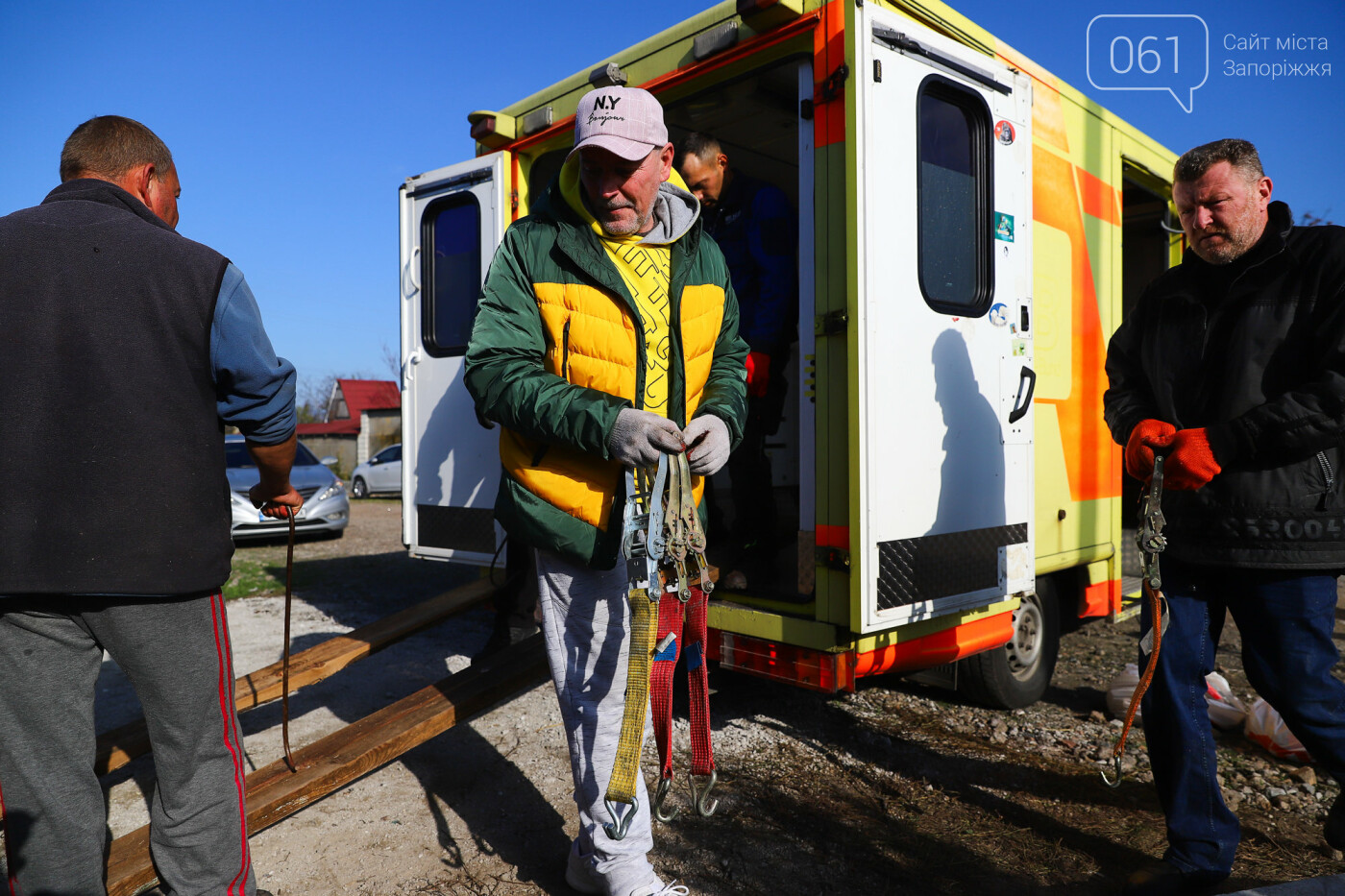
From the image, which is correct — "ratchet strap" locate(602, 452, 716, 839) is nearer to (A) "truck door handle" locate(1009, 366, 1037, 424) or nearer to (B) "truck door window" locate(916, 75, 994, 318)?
(B) "truck door window" locate(916, 75, 994, 318)

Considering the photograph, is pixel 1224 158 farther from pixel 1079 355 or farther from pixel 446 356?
pixel 446 356

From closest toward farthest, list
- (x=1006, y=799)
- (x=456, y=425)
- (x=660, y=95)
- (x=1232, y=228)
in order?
(x=1232, y=228), (x=1006, y=799), (x=660, y=95), (x=456, y=425)

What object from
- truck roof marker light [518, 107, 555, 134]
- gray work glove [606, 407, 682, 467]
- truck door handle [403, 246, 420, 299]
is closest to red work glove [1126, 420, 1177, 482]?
gray work glove [606, 407, 682, 467]

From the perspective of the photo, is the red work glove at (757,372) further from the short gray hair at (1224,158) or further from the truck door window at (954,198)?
the short gray hair at (1224,158)

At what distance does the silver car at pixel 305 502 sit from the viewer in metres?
9.65

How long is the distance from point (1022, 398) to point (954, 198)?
811mm

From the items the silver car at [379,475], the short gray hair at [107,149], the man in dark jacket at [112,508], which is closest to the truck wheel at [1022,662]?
the man in dark jacket at [112,508]

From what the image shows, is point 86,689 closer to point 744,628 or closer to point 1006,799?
point 744,628

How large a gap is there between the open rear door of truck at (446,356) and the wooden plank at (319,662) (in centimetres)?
26

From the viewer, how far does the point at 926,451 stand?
9.37ft

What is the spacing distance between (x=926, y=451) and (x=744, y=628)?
0.94 metres

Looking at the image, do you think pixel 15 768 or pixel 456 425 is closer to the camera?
pixel 15 768

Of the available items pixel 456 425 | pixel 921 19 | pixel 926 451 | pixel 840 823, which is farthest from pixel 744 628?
pixel 921 19

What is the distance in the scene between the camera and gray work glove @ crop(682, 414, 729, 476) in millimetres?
2002
